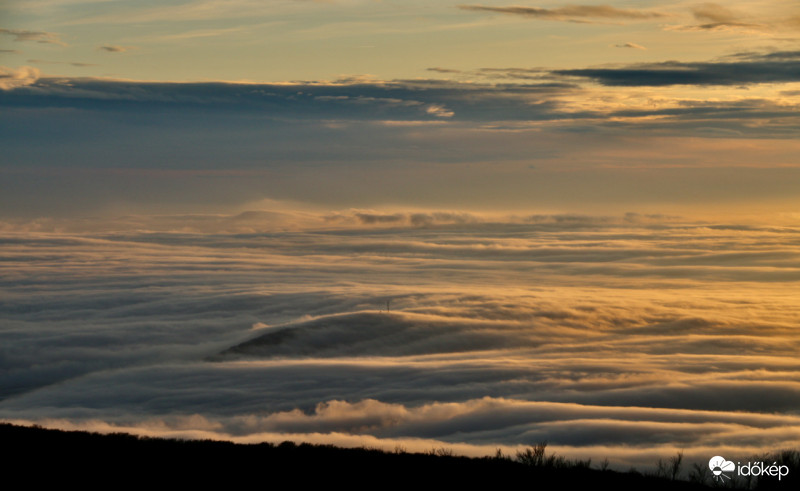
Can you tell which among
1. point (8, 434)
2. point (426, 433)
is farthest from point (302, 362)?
point (8, 434)

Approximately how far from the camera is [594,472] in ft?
44.7

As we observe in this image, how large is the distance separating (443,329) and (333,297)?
44757mm

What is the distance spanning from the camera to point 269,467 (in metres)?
13.4

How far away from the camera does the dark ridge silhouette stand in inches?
489

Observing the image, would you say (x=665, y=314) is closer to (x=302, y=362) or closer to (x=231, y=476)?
(x=302, y=362)

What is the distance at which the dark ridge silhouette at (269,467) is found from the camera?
40.7 feet

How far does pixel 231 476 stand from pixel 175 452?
6.78 feet

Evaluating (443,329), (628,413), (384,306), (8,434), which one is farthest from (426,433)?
(384,306)

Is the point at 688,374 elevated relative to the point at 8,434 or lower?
lower

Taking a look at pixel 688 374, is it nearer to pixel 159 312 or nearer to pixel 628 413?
pixel 628 413

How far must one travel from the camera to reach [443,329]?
158250 mm

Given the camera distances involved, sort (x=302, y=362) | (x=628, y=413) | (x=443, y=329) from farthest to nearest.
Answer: (x=443, y=329)
(x=302, y=362)
(x=628, y=413)

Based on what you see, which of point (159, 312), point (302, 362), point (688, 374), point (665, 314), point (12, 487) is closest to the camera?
point (12, 487)

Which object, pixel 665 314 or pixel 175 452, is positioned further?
pixel 665 314
